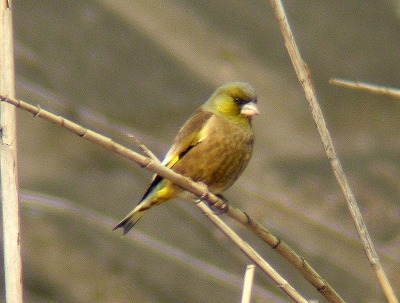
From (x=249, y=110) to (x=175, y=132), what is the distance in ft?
3.27

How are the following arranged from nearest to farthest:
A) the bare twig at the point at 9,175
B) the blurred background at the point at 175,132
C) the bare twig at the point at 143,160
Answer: the bare twig at the point at 143,160 < the bare twig at the point at 9,175 < the blurred background at the point at 175,132

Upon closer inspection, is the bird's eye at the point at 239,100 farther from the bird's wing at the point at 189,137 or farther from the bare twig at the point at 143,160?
the bare twig at the point at 143,160

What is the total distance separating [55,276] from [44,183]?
0.49 metres

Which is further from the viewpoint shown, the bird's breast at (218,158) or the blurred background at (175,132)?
the blurred background at (175,132)

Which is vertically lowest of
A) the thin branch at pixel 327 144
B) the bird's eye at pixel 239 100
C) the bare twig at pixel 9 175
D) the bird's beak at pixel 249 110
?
the bare twig at pixel 9 175

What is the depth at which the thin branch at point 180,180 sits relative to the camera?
2.38 meters

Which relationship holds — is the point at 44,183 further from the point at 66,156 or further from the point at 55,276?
the point at 55,276

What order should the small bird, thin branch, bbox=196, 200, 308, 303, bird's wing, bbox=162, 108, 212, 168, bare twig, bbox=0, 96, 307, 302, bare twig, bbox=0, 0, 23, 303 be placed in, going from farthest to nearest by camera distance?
bird's wing, bbox=162, 108, 212, 168 → the small bird → bare twig, bbox=0, 0, 23, 303 → thin branch, bbox=196, 200, 308, 303 → bare twig, bbox=0, 96, 307, 302

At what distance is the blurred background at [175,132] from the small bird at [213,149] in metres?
0.81

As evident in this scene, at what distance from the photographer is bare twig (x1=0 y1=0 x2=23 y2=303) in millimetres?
2811

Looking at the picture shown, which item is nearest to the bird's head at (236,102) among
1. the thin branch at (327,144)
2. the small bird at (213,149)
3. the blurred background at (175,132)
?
the small bird at (213,149)

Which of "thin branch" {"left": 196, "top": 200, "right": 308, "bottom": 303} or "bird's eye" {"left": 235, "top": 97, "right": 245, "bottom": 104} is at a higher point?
"bird's eye" {"left": 235, "top": 97, "right": 245, "bottom": 104}

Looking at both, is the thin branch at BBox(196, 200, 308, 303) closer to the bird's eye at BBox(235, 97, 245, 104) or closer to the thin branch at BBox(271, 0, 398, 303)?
the thin branch at BBox(271, 0, 398, 303)

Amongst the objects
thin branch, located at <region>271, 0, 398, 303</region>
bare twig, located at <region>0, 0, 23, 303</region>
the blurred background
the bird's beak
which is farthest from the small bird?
thin branch, located at <region>271, 0, 398, 303</region>
